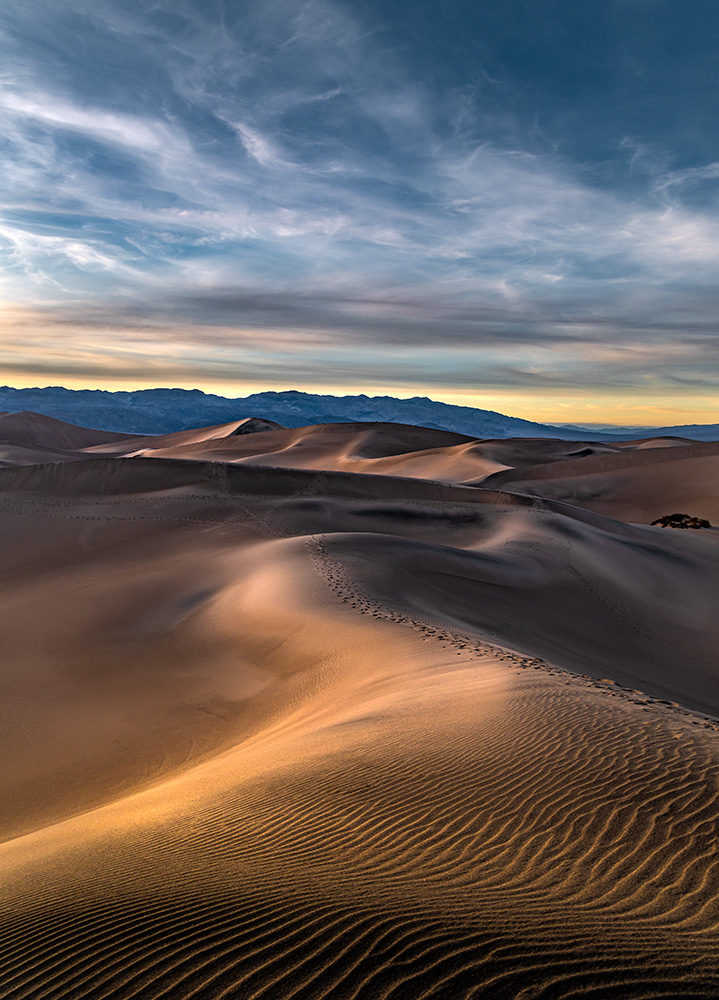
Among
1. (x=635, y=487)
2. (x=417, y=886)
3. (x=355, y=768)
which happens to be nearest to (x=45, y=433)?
(x=635, y=487)

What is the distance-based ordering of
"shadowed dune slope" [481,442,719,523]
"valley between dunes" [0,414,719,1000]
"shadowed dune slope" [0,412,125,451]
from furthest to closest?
"shadowed dune slope" [0,412,125,451]
"shadowed dune slope" [481,442,719,523]
"valley between dunes" [0,414,719,1000]

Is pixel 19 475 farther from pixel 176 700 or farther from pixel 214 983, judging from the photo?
pixel 214 983

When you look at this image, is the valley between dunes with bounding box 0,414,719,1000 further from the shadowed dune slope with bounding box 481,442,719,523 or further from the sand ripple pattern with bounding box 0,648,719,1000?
the shadowed dune slope with bounding box 481,442,719,523

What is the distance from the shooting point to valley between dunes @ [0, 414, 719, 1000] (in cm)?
276

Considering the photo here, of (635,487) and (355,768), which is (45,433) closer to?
(635,487)

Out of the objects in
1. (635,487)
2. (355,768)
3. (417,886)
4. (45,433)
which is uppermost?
(45,433)

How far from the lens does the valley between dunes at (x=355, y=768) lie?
2758mm

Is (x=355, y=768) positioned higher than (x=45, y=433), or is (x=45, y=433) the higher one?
(x=45, y=433)

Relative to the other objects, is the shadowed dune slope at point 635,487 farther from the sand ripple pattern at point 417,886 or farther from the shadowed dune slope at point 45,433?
the shadowed dune slope at point 45,433

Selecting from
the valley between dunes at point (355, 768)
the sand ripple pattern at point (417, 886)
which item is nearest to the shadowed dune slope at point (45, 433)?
the valley between dunes at point (355, 768)

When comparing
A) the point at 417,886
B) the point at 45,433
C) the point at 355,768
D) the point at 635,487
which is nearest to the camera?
the point at 417,886

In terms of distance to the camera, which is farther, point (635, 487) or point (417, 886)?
point (635, 487)

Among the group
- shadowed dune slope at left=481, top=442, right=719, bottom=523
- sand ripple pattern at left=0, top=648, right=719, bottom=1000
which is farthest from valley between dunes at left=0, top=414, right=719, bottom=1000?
shadowed dune slope at left=481, top=442, right=719, bottom=523

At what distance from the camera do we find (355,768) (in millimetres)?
5523
